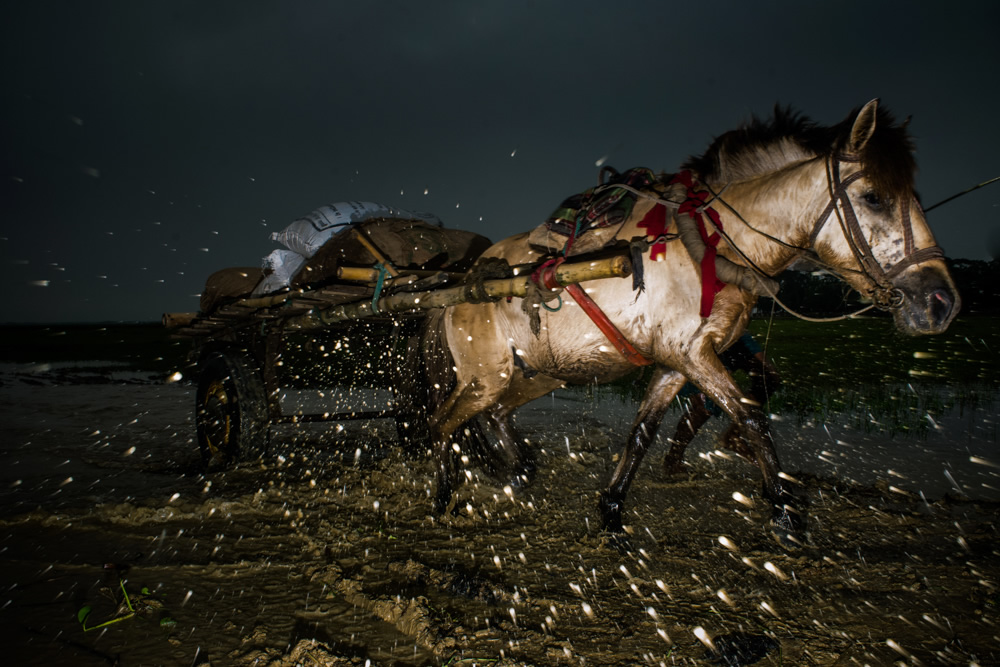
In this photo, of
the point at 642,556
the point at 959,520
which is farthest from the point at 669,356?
the point at 959,520

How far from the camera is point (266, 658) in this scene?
1.86m

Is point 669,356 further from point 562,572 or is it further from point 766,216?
point 562,572

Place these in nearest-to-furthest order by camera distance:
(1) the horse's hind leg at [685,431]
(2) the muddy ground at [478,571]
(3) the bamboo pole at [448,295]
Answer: (2) the muddy ground at [478,571]
(3) the bamboo pole at [448,295]
(1) the horse's hind leg at [685,431]

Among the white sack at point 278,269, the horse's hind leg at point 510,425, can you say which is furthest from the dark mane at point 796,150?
the white sack at point 278,269

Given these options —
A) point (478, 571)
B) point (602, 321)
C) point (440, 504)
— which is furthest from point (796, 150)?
point (440, 504)

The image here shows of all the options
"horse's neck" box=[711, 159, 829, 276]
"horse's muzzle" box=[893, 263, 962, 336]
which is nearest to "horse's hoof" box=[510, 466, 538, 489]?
"horse's neck" box=[711, 159, 829, 276]

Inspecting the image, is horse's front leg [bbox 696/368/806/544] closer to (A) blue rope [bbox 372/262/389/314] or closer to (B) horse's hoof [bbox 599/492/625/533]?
(B) horse's hoof [bbox 599/492/625/533]

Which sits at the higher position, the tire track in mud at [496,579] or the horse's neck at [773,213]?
the horse's neck at [773,213]

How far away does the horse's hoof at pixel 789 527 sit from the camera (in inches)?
109

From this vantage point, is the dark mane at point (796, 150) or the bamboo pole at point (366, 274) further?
the bamboo pole at point (366, 274)

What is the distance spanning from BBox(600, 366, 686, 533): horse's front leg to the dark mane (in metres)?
1.35

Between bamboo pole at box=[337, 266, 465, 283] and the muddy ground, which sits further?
bamboo pole at box=[337, 266, 465, 283]

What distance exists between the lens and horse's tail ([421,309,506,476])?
411cm

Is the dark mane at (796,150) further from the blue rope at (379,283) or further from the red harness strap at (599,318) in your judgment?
the blue rope at (379,283)
